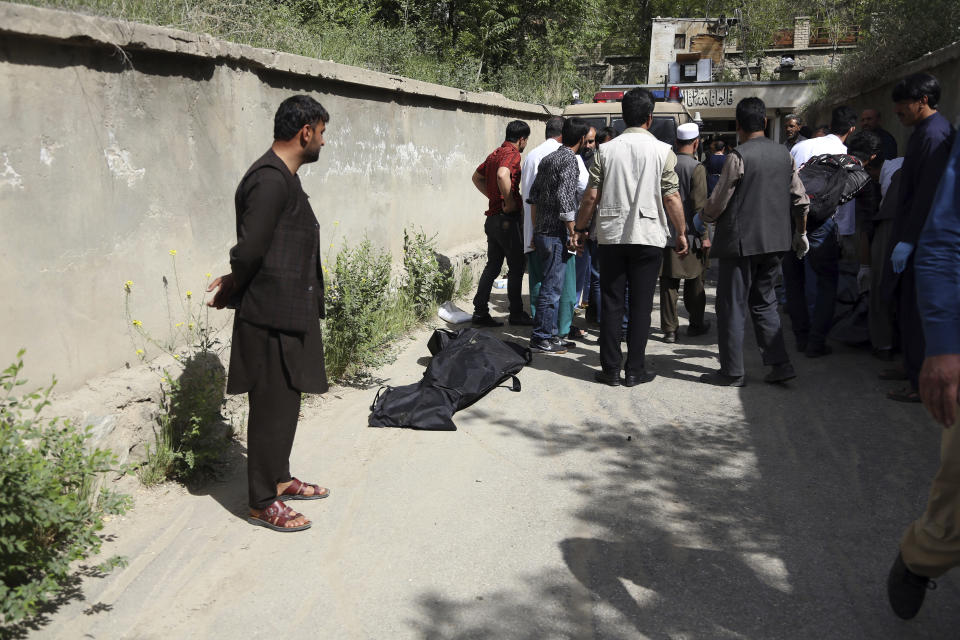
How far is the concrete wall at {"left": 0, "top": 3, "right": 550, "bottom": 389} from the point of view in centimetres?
368

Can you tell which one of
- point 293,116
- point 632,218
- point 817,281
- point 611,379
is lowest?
point 611,379

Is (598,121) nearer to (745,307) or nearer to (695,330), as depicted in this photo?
(695,330)

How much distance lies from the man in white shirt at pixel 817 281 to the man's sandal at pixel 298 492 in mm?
4482

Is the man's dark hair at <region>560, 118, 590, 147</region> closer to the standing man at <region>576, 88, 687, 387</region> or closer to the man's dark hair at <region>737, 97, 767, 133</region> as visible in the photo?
the standing man at <region>576, 88, 687, 387</region>

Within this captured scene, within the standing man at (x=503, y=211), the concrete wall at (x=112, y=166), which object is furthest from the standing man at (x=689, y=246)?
the concrete wall at (x=112, y=166)

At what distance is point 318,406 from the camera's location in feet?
18.1

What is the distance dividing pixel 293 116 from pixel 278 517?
190 centimetres

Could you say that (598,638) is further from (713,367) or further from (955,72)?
(955,72)

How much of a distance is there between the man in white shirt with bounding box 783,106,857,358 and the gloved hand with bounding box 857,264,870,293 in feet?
0.64

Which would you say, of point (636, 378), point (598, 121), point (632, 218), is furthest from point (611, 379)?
point (598, 121)

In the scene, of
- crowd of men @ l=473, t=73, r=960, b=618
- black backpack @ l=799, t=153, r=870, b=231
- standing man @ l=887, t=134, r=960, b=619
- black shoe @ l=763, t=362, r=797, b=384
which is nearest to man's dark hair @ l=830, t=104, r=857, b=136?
crowd of men @ l=473, t=73, r=960, b=618

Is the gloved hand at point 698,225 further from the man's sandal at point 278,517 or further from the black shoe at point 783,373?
the man's sandal at point 278,517

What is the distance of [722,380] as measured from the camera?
240 inches

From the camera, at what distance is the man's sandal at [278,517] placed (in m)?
3.79
